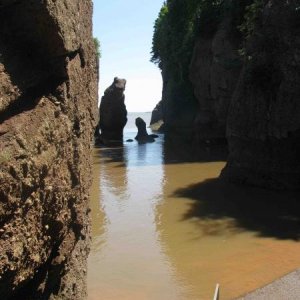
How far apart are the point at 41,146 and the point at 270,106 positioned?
43.1ft

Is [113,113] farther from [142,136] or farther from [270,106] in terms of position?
[270,106]

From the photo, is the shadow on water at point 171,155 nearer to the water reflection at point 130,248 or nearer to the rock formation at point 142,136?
the water reflection at point 130,248

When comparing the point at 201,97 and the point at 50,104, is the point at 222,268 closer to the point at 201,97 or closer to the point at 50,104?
the point at 50,104

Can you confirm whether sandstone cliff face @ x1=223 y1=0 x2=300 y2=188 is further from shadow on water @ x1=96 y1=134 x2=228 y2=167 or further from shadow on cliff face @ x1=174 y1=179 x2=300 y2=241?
shadow on water @ x1=96 y1=134 x2=228 y2=167

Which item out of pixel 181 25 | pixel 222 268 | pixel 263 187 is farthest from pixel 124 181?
pixel 181 25

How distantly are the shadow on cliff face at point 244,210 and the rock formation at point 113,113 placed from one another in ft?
95.8

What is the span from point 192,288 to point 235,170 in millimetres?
9664

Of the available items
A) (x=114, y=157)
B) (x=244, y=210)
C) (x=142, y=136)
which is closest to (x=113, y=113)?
(x=142, y=136)

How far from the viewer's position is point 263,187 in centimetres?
1652

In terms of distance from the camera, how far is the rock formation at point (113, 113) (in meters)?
46.2

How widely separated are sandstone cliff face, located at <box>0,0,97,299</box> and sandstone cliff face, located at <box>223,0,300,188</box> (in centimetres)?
1137

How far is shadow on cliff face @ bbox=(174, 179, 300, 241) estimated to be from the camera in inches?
472

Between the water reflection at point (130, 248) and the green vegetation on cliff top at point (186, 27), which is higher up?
the green vegetation on cliff top at point (186, 27)

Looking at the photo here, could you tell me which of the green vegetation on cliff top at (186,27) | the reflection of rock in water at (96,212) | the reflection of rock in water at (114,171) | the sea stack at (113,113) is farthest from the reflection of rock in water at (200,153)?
the sea stack at (113,113)
